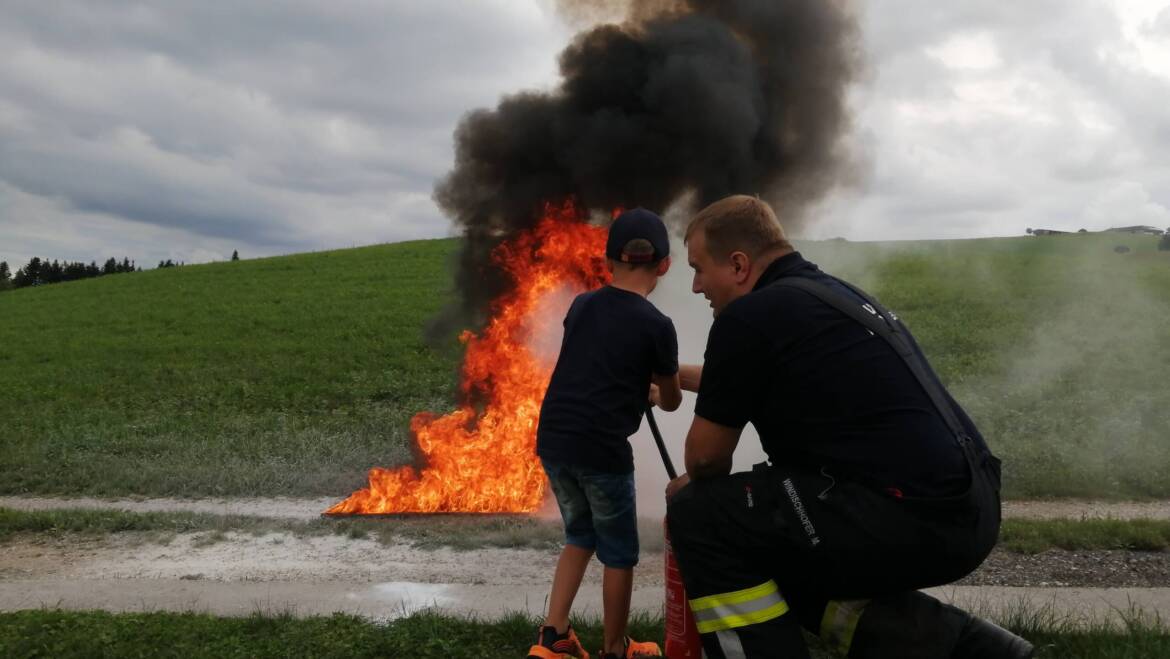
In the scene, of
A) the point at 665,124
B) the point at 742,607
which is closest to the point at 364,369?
the point at 665,124

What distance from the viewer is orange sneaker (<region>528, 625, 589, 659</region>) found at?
349 cm

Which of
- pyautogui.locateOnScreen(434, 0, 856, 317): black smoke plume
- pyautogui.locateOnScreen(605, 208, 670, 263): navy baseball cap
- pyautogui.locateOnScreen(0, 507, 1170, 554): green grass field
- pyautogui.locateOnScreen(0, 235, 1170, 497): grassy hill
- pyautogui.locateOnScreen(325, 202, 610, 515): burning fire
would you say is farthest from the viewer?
pyautogui.locateOnScreen(0, 235, 1170, 497): grassy hill

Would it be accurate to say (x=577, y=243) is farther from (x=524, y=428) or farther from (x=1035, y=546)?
(x=1035, y=546)

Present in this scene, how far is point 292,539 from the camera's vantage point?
615cm

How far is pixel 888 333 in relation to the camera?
107 inches

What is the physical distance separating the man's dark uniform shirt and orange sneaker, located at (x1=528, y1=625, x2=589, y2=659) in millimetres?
1383

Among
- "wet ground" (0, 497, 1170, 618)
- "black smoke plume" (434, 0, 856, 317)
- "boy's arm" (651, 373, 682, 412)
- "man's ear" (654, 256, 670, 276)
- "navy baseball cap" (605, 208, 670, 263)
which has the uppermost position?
"black smoke plume" (434, 0, 856, 317)

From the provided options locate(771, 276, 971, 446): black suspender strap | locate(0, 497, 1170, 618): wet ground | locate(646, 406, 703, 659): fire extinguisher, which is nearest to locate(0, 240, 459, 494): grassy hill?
locate(0, 497, 1170, 618): wet ground

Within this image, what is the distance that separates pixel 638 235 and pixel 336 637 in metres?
2.23

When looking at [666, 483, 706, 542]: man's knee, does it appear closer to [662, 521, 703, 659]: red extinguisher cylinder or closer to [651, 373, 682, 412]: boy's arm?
[662, 521, 703, 659]: red extinguisher cylinder

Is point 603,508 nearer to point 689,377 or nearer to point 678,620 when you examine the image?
point 678,620

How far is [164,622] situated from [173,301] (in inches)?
1027

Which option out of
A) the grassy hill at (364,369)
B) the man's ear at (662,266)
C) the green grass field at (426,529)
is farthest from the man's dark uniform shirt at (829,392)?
the grassy hill at (364,369)

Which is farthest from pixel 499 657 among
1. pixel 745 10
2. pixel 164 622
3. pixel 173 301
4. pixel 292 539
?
pixel 173 301
